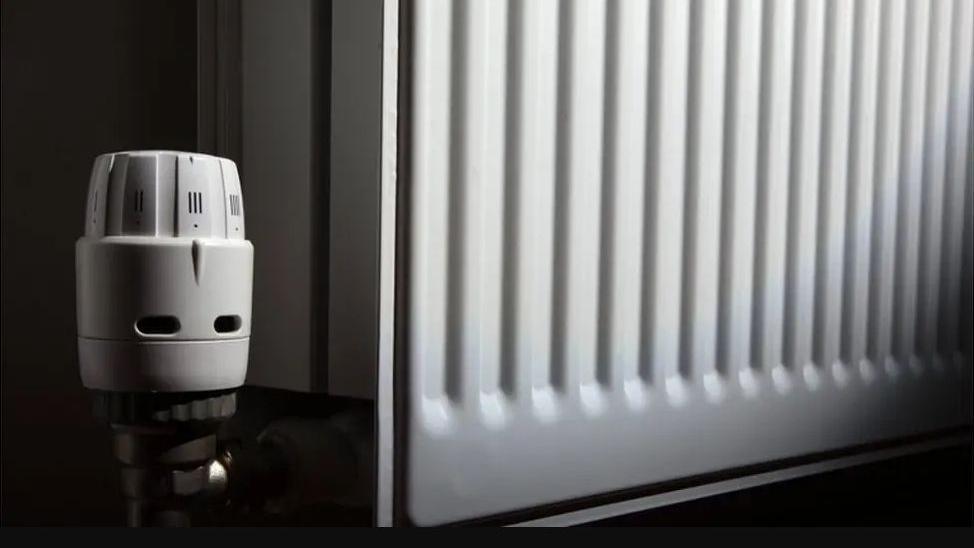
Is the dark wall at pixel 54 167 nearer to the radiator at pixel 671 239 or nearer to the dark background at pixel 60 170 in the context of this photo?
the dark background at pixel 60 170

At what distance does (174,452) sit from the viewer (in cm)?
43

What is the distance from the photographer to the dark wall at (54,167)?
571 millimetres

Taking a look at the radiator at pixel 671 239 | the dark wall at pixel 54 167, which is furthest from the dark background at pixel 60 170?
the radiator at pixel 671 239

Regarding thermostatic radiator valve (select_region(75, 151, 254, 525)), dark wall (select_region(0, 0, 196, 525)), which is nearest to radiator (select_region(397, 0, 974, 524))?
thermostatic radiator valve (select_region(75, 151, 254, 525))

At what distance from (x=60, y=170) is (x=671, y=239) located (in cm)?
32

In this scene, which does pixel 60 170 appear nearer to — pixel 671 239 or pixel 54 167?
pixel 54 167

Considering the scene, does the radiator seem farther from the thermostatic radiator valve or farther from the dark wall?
the dark wall

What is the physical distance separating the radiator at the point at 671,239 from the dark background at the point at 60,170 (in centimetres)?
14

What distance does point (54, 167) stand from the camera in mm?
576

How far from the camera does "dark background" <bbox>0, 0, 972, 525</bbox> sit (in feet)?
1.87

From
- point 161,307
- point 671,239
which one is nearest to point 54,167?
point 161,307

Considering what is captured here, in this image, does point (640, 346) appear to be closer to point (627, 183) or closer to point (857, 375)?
point (627, 183)

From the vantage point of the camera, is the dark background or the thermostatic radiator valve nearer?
the thermostatic radiator valve

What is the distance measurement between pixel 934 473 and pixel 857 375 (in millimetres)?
142
